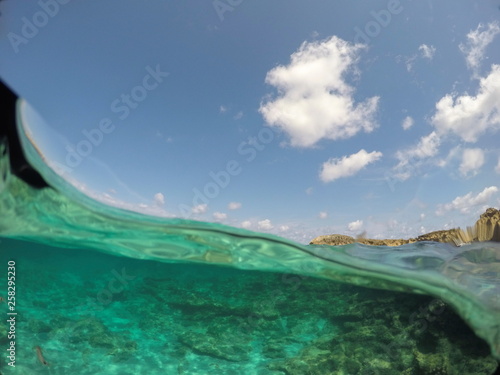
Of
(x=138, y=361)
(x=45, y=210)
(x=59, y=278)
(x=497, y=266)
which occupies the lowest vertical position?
(x=138, y=361)

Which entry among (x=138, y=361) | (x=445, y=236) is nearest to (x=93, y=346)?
(x=138, y=361)

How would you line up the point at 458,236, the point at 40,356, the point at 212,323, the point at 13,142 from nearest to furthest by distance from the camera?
the point at 13,142, the point at 40,356, the point at 458,236, the point at 212,323

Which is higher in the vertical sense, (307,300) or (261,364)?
(307,300)

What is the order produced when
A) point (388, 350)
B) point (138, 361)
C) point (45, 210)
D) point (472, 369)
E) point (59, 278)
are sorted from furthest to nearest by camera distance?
point (59, 278)
point (138, 361)
point (45, 210)
point (388, 350)
point (472, 369)

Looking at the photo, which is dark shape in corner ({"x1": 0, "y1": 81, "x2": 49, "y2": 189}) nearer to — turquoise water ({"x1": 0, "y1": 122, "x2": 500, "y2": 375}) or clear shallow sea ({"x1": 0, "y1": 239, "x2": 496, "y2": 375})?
turquoise water ({"x1": 0, "y1": 122, "x2": 500, "y2": 375})

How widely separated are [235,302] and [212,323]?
1055 mm

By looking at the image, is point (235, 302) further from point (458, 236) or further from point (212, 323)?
point (458, 236)

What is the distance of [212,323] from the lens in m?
8.81

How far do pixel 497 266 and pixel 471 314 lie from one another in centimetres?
146

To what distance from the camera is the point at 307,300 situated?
8.92m

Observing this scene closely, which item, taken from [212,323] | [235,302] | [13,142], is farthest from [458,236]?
[13,142]

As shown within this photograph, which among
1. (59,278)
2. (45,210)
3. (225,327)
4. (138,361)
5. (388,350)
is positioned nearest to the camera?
(388,350)

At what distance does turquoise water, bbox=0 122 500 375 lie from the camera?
707 cm

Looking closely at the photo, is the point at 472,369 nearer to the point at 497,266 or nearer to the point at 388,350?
the point at 388,350
